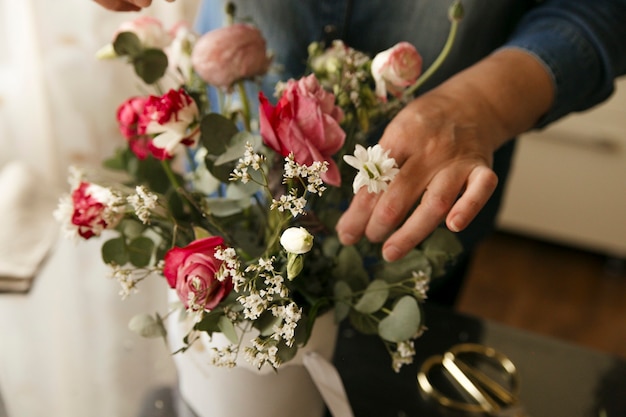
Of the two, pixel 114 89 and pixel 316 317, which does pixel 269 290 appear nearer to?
pixel 316 317

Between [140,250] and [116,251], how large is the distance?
0.02m

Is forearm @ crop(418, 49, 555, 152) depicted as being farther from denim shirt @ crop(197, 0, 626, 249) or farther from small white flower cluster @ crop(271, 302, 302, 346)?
small white flower cluster @ crop(271, 302, 302, 346)

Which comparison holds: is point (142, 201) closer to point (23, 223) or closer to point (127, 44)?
point (127, 44)

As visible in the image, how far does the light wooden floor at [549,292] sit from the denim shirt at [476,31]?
1209 mm

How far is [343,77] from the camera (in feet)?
1.76

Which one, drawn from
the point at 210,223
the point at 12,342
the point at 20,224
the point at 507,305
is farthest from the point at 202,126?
the point at 507,305

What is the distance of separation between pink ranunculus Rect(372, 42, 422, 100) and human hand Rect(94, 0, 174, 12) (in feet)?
0.62

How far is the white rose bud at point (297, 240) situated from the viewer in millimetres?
411

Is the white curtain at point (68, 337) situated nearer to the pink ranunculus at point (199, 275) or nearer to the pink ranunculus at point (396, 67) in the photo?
the pink ranunculus at point (199, 275)

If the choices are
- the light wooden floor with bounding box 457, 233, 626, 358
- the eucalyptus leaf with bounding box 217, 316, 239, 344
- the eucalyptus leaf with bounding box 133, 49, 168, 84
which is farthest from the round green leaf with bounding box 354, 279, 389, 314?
the light wooden floor with bounding box 457, 233, 626, 358

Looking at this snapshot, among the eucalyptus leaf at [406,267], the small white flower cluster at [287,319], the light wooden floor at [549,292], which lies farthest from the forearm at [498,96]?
the light wooden floor at [549,292]

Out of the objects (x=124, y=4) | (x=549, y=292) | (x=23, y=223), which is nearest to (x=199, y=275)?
(x=124, y=4)

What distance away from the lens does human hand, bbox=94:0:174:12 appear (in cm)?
55

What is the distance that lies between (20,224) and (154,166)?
1.19 ft
